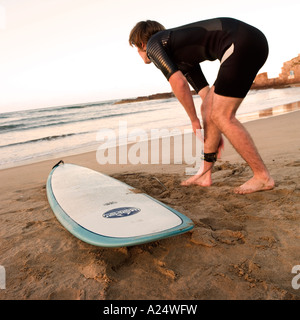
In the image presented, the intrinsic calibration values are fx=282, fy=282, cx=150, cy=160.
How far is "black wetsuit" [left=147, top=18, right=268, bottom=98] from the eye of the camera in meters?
2.22

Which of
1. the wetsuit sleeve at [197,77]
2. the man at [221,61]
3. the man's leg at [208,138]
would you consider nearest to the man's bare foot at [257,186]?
the man at [221,61]

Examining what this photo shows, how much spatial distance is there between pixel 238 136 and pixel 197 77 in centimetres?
90

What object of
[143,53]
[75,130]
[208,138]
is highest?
[143,53]

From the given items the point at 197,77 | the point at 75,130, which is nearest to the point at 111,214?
the point at 197,77

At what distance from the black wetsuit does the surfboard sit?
1094 millimetres

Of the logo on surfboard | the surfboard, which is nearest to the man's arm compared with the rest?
the surfboard

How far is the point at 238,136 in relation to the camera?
2.35 meters

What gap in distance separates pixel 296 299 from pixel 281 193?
1.26m

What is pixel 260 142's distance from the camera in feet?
14.9

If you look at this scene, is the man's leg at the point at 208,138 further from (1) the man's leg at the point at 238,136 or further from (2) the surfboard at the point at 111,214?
(2) the surfboard at the point at 111,214

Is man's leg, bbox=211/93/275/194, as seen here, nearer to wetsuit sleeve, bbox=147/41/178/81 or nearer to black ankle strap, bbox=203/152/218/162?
black ankle strap, bbox=203/152/218/162

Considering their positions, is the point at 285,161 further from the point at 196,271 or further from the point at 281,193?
the point at 196,271

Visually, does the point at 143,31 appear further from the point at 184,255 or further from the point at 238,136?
the point at 184,255

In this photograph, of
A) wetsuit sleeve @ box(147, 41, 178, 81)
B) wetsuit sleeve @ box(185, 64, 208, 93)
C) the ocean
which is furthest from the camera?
the ocean
